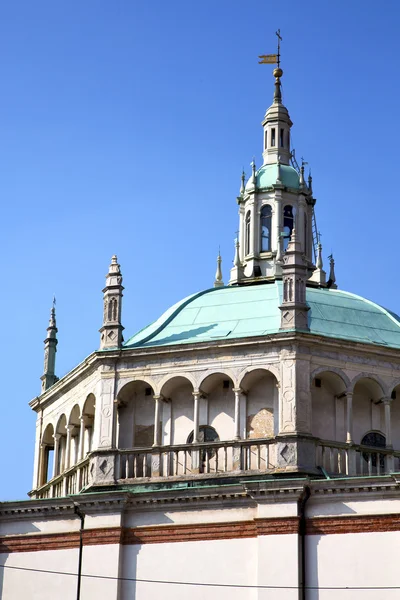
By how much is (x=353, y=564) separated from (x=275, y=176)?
1604 centimetres

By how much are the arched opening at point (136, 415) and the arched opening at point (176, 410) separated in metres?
0.43

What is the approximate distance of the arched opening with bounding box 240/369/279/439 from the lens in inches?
1550

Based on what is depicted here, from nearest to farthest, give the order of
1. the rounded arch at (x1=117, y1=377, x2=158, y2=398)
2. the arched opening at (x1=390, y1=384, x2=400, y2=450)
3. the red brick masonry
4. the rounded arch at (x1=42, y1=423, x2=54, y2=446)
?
1. the red brick masonry
2. the rounded arch at (x1=117, y1=377, x2=158, y2=398)
3. the arched opening at (x1=390, y1=384, x2=400, y2=450)
4. the rounded arch at (x1=42, y1=423, x2=54, y2=446)

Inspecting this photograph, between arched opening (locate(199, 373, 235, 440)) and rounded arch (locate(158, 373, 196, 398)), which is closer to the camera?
arched opening (locate(199, 373, 235, 440))

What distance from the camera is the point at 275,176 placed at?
47.3 metres

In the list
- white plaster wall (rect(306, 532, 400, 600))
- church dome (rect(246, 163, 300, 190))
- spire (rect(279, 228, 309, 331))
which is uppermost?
church dome (rect(246, 163, 300, 190))

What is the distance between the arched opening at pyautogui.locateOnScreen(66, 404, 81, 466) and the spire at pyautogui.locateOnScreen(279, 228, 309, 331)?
294 inches

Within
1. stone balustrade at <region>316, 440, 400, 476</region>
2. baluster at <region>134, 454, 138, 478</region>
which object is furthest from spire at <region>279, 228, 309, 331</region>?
baluster at <region>134, 454, 138, 478</region>

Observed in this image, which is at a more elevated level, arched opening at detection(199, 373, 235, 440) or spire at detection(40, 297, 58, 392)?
spire at detection(40, 297, 58, 392)

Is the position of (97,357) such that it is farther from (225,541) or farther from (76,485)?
(225,541)

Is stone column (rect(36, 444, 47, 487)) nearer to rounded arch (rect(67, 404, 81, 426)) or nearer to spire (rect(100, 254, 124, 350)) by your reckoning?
rounded arch (rect(67, 404, 81, 426))

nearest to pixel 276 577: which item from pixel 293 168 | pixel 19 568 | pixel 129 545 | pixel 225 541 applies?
pixel 225 541

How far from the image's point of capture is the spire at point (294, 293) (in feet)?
129

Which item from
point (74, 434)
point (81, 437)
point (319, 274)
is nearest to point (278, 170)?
point (319, 274)
